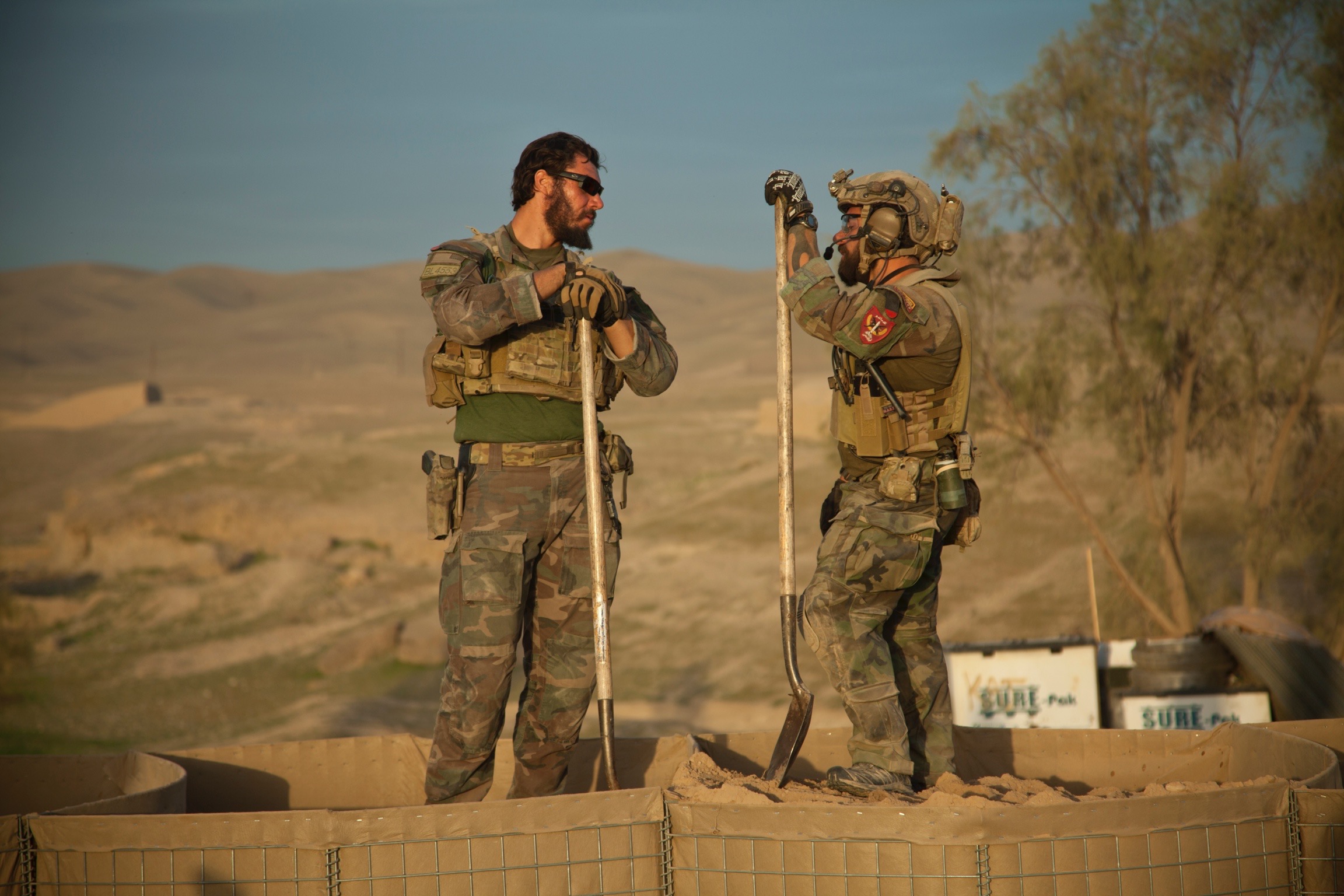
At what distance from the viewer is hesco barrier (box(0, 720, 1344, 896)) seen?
3.46 m

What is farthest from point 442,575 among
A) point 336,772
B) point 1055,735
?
point 1055,735

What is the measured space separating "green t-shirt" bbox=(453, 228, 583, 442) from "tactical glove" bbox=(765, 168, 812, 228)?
89 centimetres

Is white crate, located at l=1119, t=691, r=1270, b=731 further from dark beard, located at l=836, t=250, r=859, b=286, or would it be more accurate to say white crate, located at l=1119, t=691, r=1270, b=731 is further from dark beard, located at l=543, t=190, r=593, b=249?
dark beard, located at l=543, t=190, r=593, b=249

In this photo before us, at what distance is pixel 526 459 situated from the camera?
180 inches

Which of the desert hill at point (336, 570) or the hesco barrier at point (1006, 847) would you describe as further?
the desert hill at point (336, 570)

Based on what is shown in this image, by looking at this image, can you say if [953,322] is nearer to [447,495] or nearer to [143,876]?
[447,495]

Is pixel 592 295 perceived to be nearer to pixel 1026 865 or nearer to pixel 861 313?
pixel 861 313

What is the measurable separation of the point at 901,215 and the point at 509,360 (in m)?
1.58

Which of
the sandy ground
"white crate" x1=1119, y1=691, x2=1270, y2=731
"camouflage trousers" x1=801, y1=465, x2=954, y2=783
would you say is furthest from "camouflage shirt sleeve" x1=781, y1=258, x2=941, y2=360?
the sandy ground

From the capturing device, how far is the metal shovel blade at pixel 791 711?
14.4 feet

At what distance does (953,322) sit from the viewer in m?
4.41

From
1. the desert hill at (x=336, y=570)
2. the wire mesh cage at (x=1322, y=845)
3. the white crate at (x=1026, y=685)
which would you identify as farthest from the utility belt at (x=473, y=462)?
the desert hill at (x=336, y=570)

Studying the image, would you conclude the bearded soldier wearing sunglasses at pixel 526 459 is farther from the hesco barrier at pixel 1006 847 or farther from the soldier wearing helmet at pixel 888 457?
the hesco barrier at pixel 1006 847

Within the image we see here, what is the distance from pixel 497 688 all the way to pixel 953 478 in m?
1.86
